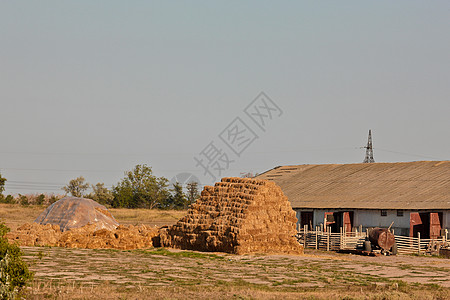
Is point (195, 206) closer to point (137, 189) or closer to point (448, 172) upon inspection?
point (448, 172)

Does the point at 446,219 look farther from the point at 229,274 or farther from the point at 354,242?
the point at 229,274

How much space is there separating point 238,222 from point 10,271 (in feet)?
52.8

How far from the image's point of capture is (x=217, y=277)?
65.5ft

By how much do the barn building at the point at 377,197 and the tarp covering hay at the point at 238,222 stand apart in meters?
10.5

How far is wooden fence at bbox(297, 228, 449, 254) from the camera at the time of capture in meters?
35.9

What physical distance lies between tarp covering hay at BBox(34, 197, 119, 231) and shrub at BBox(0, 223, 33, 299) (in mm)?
20184

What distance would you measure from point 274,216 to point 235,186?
2.41 m

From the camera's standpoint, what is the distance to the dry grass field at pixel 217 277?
15.8 meters

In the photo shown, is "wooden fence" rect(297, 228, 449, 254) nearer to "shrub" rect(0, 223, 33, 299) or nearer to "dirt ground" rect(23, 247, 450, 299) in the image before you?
"dirt ground" rect(23, 247, 450, 299)

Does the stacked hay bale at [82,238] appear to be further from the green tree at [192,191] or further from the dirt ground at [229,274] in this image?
the green tree at [192,191]

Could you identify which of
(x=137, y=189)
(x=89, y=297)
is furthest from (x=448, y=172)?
(x=137, y=189)

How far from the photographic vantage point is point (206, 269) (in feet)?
72.6

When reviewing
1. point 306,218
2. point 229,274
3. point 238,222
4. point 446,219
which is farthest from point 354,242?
point 229,274

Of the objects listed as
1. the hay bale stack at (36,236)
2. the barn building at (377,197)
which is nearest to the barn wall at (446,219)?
the barn building at (377,197)
